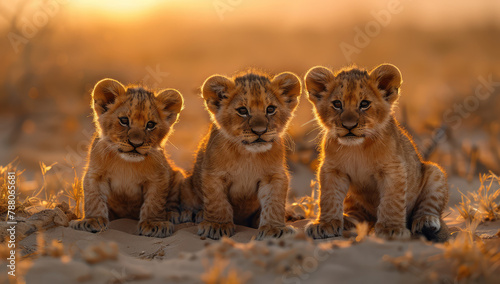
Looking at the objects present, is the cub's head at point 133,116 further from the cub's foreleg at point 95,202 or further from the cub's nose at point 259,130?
the cub's nose at point 259,130

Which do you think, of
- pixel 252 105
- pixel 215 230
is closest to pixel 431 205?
pixel 252 105

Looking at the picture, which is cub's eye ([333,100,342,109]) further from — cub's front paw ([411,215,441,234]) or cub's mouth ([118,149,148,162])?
cub's mouth ([118,149,148,162])

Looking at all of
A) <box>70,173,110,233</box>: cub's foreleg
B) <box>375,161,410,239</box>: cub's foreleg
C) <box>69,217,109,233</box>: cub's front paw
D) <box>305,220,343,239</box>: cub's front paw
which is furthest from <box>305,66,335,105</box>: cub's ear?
<box>69,217,109,233</box>: cub's front paw

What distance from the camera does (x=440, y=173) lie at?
6.48 meters

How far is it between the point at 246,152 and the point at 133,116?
51.6 inches

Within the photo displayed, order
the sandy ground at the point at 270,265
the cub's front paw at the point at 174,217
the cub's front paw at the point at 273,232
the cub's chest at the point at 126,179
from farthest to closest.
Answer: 1. the cub's front paw at the point at 174,217
2. the cub's chest at the point at 126,179
3. the cub's front paw at the point at 273,232
4. the sandy ground at the point at 270,265

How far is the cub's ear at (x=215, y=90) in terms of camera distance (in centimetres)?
598

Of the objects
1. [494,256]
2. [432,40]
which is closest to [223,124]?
[494,256]

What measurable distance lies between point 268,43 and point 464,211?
2345 cm

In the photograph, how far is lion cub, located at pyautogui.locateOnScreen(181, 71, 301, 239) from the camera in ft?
18.8

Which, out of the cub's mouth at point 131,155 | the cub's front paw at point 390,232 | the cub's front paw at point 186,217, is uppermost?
the cub's mouth at point 131,155

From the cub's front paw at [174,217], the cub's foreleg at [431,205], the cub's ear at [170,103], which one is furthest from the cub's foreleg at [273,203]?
the cub's foreleg at [431,205]

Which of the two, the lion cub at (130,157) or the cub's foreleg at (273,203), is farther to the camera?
the lion cub at (130,157)

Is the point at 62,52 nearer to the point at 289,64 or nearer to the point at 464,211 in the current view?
the point at 289,64
